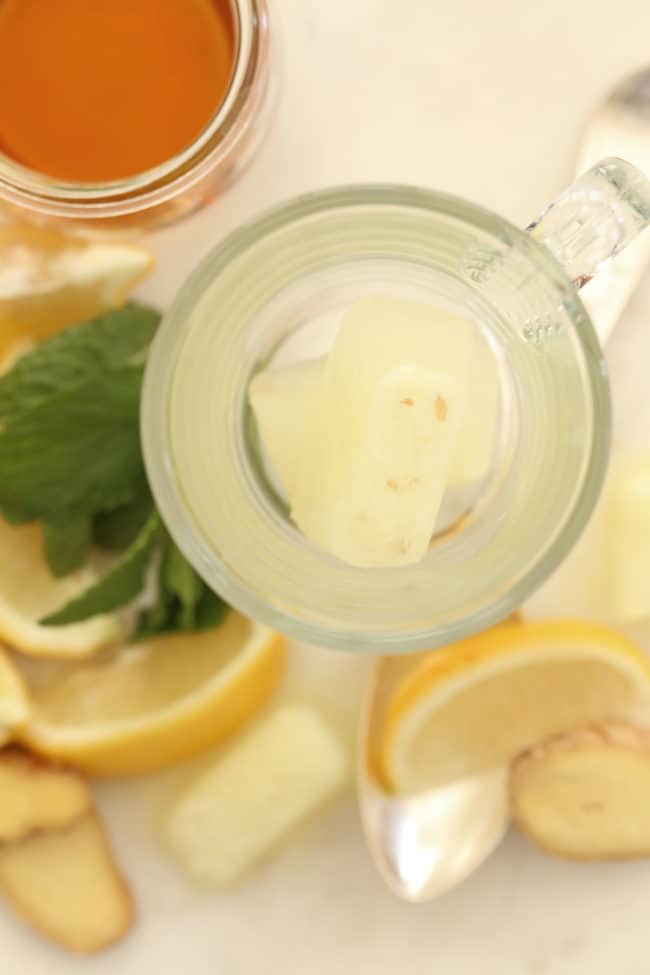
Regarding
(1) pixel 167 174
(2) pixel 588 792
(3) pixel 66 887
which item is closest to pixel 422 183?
(1) pixel 167 174

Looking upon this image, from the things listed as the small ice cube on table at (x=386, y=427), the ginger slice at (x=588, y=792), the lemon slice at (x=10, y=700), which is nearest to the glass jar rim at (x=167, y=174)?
the small ice cube on table at (x=386, y=427)

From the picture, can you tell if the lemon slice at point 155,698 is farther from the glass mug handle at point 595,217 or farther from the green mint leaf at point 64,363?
the glass mug handle at point 595,217

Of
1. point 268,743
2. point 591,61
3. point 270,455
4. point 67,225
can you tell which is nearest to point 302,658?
point 268,743

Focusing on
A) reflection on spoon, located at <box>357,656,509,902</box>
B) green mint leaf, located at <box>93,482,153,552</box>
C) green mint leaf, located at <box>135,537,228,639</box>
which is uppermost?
green mint leaf, located at <box>93,482,153,552</box>

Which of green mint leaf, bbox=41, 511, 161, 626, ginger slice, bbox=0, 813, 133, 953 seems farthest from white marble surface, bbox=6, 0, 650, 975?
green mint leaf, bbox=41, 511, 161, 626

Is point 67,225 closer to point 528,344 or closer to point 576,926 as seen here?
point 528,344

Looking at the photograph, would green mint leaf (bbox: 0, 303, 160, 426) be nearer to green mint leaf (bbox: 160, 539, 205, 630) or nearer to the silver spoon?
green mint leaf (bbox: 160, 539, 205, 630)
